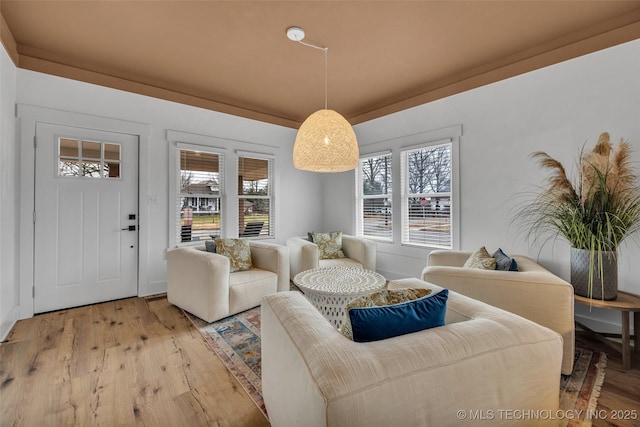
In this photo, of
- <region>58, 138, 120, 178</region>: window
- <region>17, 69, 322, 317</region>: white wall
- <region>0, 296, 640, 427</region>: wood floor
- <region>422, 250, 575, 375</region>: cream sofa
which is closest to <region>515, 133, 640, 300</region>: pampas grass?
<region>422, 250, 575, 375</region>: cream sofa

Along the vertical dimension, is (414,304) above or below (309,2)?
below

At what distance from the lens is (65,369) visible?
1.97 metres

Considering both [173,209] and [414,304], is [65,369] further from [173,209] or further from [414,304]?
[414,304]

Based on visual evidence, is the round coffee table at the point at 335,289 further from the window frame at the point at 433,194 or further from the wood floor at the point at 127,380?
the window frame at the point at 433,194

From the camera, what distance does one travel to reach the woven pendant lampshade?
8.31 feet

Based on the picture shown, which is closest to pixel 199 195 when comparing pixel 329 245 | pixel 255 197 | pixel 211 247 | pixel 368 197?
pixel 255 197

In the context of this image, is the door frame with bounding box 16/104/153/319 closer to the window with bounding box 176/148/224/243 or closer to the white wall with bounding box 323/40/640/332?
the window with bounding box 176/148/224/243

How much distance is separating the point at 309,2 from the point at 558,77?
7.91 ft

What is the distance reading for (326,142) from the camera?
2.53 meters

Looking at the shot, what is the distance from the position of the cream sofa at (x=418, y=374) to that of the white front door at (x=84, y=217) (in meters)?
Result: 3.10

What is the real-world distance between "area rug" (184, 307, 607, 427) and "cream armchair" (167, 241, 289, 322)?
0.14 meters

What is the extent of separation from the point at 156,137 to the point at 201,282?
208 centimetres

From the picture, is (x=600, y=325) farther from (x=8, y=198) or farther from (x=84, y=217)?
(x=8, y=198)

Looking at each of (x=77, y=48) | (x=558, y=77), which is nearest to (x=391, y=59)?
(x=558, y=77)
